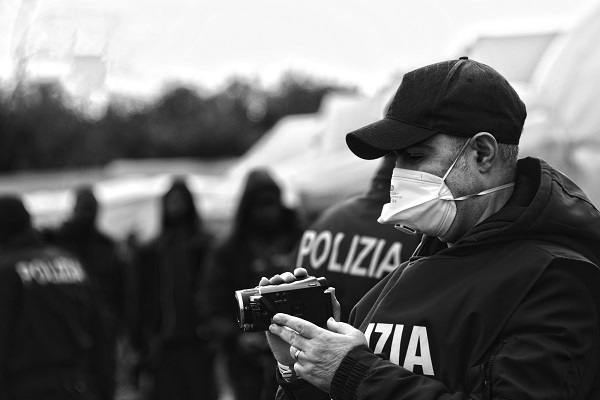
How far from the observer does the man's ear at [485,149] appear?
6.85 ft

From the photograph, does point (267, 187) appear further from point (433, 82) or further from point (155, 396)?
point (433, 82)

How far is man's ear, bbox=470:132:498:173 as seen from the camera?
2.09 m

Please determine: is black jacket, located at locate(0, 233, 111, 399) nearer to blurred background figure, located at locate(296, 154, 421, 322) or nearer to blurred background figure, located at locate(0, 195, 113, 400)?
blurred background figure, located at locate(0, 195, 113, 400)

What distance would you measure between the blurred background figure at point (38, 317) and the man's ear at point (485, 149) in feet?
13.0

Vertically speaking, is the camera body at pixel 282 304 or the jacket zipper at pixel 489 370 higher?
the jacket zipper at pixel 489 370

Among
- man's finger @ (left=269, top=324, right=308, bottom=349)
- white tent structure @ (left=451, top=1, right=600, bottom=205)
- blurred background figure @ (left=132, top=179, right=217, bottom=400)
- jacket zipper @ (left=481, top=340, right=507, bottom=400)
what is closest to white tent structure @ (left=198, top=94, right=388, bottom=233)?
blurred background figure @ (left=132, top=179, right=217, bottom=400)

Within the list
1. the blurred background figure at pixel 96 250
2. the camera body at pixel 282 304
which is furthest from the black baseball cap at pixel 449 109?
the blurred background figure at pixel 96 250

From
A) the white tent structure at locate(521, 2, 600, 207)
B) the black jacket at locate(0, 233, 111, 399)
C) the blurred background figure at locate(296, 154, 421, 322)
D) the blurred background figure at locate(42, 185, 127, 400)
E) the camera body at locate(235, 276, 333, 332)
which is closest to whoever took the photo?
the camera body at locate(235, 276, 333, 332)

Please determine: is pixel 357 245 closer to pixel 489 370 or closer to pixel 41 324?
pixel 489 370

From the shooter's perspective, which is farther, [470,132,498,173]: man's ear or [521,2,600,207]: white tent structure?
[521,2,600,207]: white tent structure

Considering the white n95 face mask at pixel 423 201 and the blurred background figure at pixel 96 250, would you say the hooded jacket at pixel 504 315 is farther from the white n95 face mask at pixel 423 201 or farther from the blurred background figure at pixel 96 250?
the blurred background figure at pixel 96 250

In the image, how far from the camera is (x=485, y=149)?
6.91 feet

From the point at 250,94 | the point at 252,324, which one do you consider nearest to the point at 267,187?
the point at 252,324

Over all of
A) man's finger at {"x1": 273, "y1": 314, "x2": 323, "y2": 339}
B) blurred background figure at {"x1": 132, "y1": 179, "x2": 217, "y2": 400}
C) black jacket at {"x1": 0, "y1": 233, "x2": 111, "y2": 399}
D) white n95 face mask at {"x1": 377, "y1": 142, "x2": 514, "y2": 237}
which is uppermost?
white n95 face mask at {"x1": 377, "y1": 142, "x2": 514, "y2": 237}
